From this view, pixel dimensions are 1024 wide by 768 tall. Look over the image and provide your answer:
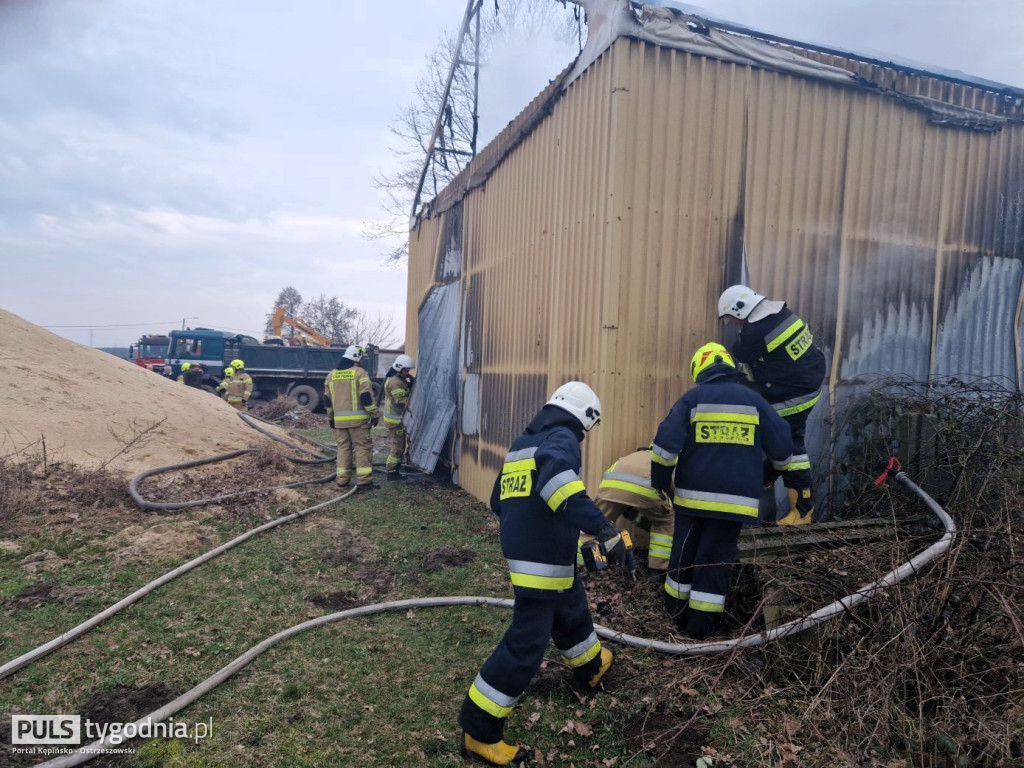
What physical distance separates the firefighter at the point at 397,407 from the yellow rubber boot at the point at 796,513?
587 centimetres

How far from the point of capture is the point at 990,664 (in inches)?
111

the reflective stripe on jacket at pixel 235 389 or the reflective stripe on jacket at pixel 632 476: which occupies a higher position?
the reflective stripe on jacket at pixel 632 476

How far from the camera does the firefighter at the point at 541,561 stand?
2.87 meters

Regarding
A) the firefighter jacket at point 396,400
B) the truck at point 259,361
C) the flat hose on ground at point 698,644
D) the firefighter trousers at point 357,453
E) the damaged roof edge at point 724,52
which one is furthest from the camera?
the truck at point 259,361

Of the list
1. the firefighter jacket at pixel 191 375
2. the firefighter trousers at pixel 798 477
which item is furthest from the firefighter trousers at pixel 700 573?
the firefighter jacket at pixel 191 375

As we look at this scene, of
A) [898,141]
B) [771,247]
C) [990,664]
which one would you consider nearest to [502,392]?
[771,247]

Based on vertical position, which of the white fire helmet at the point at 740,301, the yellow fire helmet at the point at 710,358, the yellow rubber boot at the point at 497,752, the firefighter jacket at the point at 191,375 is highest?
the white fire helmet at the point at 740,301

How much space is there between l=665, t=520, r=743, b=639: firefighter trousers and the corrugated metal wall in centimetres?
129

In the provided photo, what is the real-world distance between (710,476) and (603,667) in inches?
51.8

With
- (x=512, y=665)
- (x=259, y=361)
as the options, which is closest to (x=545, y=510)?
(x=512, y=665)

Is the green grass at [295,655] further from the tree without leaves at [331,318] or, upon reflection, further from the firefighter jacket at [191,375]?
the tree without leaves at [331,318]

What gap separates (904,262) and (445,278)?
620 cm

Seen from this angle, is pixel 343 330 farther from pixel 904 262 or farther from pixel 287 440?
pixel 904 262

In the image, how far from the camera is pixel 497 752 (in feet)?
9.38
